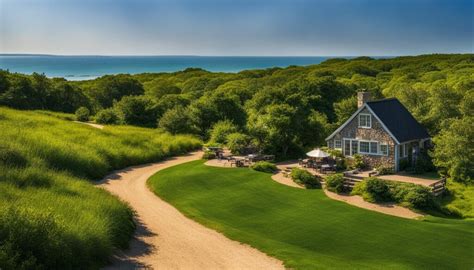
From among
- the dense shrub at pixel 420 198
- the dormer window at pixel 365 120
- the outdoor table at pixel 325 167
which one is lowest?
the dense shrub at pixel 420 198

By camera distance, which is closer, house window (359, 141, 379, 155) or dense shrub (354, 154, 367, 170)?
house window (359, 141, 379, 155)

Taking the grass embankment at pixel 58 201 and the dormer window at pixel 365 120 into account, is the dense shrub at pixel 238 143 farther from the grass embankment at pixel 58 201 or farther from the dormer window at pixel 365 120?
the dormer window at pixel 365 120

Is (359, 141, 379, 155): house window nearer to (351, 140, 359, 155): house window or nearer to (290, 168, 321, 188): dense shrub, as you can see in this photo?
(351, 140, 359, 155): house window

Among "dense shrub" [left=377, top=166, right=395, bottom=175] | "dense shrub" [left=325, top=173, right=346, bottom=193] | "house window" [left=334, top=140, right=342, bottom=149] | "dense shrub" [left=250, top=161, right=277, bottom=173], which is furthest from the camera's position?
"house window" [left=334, top=140, right=342, bottom=149]

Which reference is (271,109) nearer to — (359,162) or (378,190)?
(359,162)

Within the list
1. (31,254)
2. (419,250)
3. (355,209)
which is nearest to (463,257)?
(419,250)

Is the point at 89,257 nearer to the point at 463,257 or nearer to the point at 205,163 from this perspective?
the point at 463,257

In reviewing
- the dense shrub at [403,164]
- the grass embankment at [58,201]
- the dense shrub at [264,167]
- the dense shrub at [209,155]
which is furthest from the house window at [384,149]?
the grass embankment at [58,201]

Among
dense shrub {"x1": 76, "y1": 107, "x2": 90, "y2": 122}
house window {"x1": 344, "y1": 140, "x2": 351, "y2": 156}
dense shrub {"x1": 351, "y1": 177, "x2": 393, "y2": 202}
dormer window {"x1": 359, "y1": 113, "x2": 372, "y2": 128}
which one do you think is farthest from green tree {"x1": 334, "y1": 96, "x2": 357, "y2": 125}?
dense shrub {"x1": 76, "y1": 107, "x2": 90, "y2": 122}
